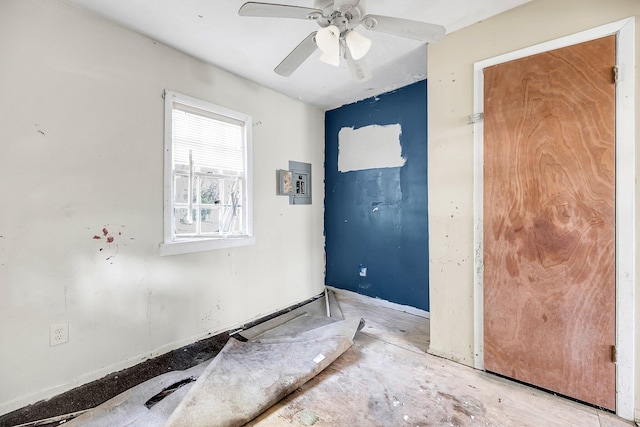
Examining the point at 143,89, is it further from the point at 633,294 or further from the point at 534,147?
the point at 633,294

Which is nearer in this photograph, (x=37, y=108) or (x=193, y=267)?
(x=37, y=108)

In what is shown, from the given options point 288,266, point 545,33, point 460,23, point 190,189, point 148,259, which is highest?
point 460,23

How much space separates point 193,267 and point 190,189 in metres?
0.66

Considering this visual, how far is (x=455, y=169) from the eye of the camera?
2010 mm

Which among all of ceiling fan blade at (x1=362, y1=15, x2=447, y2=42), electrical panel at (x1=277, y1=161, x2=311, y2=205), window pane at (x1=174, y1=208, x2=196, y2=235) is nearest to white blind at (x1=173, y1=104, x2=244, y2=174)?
window pane at (x1=174, y1=208, x2=196, y2=235)

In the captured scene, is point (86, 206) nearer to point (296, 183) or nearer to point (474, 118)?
point (296, 183)

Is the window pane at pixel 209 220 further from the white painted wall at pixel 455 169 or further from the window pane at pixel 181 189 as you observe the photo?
the white painted wall at pixel 455 169

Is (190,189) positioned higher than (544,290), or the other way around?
(190,189)

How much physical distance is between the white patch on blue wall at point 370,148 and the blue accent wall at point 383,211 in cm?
6

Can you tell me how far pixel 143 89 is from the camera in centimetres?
204

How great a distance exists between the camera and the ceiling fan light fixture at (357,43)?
55.7 inches

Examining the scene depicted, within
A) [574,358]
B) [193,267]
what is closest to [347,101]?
[193,267]

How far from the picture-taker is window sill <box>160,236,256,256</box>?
2166 millimetres

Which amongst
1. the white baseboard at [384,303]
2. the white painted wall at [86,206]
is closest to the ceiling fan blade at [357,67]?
the white painted wall at [86,206]
